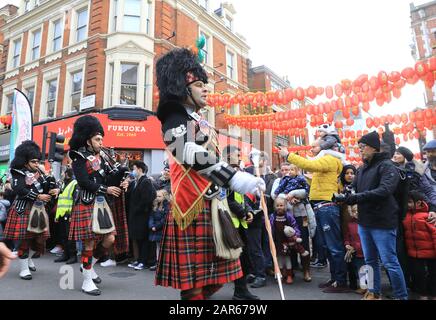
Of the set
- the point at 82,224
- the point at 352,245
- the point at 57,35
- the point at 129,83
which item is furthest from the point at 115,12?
the point at 352,245

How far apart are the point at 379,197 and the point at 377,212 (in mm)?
210

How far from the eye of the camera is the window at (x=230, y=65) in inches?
842

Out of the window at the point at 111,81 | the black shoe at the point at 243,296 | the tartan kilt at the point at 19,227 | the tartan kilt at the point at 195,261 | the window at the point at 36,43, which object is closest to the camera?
the tartan kilt at the point at 195,261

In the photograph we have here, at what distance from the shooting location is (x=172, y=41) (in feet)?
55.3

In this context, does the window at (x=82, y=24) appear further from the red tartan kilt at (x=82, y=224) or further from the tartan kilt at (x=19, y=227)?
the red tartan kilt at (x=82, y=224)

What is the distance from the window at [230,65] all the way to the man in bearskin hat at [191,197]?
64.2 feet

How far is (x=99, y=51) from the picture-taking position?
15.6m

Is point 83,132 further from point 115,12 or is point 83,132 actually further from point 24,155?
point 115,12

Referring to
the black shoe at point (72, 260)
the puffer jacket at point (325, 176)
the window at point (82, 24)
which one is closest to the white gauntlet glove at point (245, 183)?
the puffer jacket at point (325, 176)

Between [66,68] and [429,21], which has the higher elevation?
[429,21]

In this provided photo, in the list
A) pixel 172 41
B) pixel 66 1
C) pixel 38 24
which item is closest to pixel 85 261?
pixel 172 41

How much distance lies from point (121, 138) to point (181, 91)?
1280 centimetres
